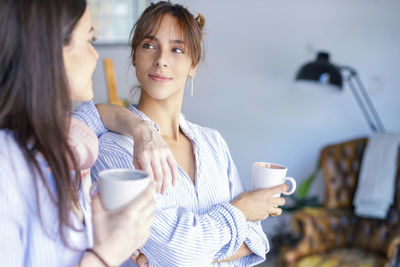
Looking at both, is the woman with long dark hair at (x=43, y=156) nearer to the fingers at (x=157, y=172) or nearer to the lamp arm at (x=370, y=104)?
the fingers at (x=157, y=172)

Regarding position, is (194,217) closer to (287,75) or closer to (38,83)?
(38,83)

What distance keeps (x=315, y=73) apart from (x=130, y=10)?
2215 millimetres

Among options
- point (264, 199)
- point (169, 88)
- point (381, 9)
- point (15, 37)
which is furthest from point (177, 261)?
point (381, 9)

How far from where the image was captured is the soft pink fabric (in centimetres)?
73

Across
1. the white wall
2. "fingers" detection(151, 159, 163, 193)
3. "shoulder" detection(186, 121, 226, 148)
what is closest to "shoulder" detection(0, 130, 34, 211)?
"fingers" detection(151, 159, 163, 193)


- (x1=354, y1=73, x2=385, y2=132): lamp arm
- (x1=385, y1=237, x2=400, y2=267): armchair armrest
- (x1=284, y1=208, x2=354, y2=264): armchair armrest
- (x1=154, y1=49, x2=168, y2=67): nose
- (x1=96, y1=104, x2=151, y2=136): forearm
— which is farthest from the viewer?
(x1=354, y1=73, x2=385, y2=132): lamp arm

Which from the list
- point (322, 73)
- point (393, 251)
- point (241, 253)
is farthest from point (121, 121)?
point (393, 251)

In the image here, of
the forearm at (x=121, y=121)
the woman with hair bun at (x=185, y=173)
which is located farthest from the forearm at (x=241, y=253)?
the forearm at (x=121, y=121)

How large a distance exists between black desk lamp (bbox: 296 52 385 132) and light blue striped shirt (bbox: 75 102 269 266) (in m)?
1.43

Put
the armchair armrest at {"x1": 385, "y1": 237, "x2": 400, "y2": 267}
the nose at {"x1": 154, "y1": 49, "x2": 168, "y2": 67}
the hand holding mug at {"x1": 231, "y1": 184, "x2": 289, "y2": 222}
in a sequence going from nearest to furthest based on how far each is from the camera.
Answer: the hand holding mug at {"x1": 231, "y1": 184, "x2": 289, "y2": 222} < the nose at {"x1": 154, "y1": 49, "x2": 168, "y2": 67} < the armchair armrest at {"x1": 385, "y1": 237, "x2": 400, "y2": 267}

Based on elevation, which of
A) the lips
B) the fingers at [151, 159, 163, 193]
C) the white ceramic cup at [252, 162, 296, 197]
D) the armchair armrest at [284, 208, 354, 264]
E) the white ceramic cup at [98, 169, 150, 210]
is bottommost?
the armchair armrest at [284, 208, 354, 264]

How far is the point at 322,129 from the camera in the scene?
9.76 feet

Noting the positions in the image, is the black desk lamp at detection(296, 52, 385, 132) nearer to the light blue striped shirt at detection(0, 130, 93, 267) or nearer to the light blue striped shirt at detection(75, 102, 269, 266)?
the light blue striped shirt at detection(75, 102, 269, 266)

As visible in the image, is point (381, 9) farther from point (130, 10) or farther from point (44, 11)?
point (44, 11)
